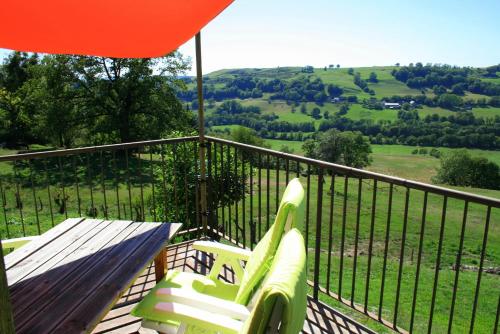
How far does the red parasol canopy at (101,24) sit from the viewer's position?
154cm

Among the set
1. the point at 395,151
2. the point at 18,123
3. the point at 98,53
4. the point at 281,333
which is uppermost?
the point at 98,53

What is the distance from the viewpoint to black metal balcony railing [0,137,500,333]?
2.46 metres

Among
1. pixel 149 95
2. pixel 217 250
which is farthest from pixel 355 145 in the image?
pixel 217 250

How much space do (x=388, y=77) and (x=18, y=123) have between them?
367 feet

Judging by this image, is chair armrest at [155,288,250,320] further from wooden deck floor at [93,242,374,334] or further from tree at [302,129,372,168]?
A: tree at [302,129,372,168]

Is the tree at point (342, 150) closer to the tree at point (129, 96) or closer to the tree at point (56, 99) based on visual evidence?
the tree at point (129, 96)

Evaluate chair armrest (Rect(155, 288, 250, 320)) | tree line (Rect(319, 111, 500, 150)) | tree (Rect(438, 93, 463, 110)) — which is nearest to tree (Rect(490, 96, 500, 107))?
tree (Rect(438, 93, 463, 110))

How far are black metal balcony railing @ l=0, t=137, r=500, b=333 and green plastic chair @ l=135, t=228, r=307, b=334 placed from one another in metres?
1.06

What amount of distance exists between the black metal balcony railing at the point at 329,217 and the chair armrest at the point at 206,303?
1021 mm

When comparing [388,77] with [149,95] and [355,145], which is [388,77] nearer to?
[355,145]

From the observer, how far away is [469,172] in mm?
43531

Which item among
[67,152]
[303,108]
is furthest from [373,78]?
[67,152]

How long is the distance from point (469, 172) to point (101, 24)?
49900 mm

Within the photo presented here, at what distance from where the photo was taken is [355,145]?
49750mm
